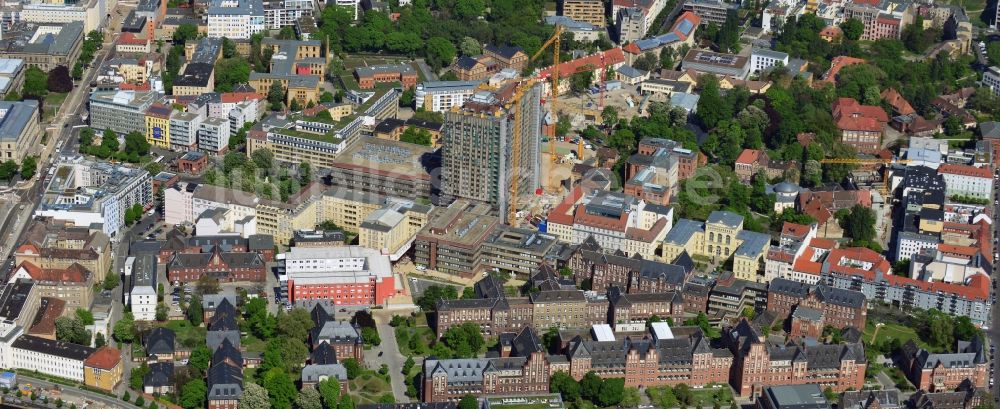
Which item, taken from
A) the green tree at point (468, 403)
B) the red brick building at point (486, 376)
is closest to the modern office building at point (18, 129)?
the red brick building at point (486, 376)

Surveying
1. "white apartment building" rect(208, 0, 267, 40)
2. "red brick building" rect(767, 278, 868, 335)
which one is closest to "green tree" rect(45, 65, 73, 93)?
"white apartment building" rect(208, 0, 267, 40)

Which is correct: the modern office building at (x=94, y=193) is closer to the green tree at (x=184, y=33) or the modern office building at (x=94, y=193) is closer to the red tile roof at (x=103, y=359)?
the red tile roof at (x=103, y=359)

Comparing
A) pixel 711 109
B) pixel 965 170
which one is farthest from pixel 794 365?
pixel 711 109

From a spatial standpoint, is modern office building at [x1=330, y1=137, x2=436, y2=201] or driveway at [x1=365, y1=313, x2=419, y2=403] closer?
driveway at [x1=365, y1=313, x2=419, y2=403]

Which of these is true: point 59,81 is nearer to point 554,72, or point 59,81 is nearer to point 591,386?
point 554,72

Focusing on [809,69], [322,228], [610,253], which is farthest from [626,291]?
[809,69]

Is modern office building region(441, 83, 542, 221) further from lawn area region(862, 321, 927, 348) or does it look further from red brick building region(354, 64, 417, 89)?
red brick building region(354, 64, 417, 89)

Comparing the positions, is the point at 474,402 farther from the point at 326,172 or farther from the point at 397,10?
the point at 397,10
